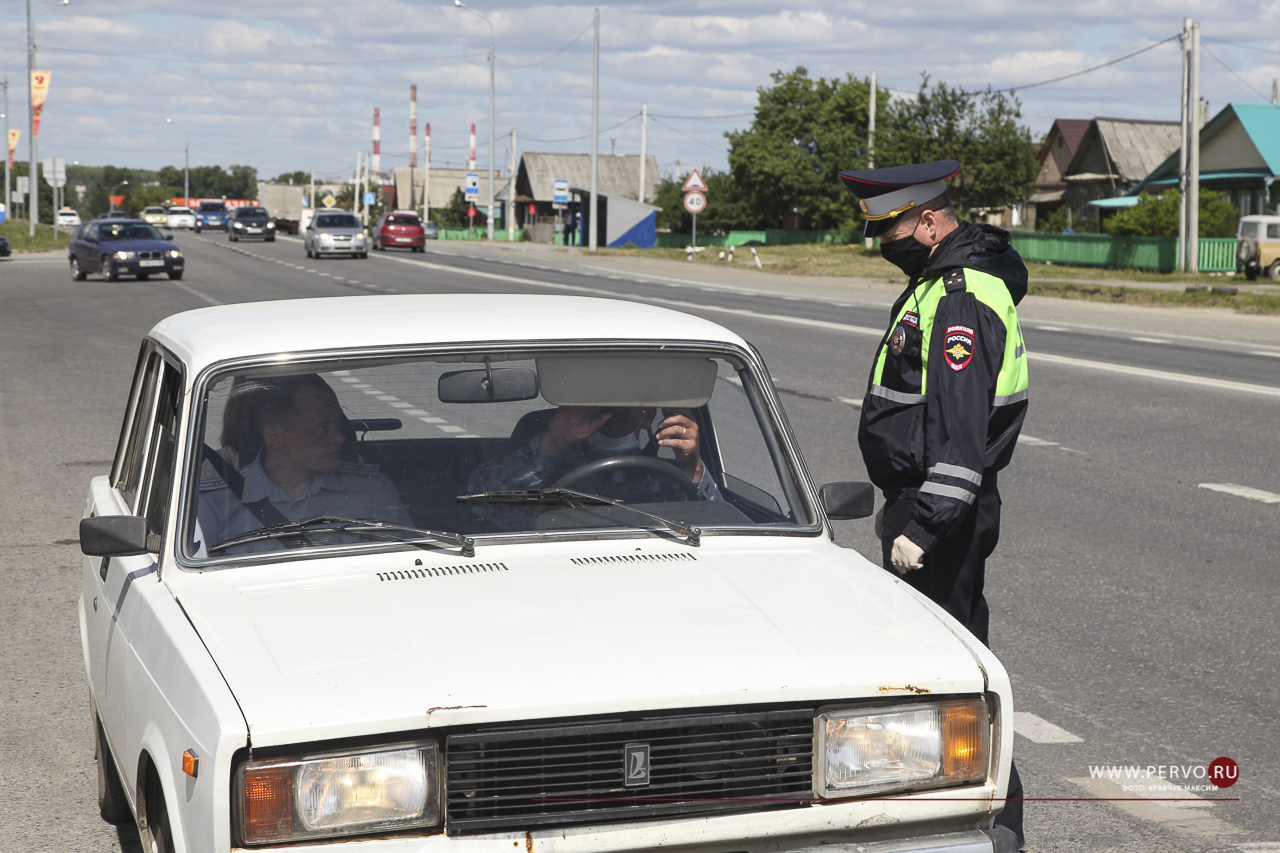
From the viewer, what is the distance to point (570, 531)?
3332 millimetres

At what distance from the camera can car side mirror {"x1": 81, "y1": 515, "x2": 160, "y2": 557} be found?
317 centimetres

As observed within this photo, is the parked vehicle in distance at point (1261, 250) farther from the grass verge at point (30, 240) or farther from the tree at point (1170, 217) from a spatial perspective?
the grass verge at point (30, 240)

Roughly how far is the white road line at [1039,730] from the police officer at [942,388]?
961 millimetres

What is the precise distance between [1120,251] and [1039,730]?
4074cm

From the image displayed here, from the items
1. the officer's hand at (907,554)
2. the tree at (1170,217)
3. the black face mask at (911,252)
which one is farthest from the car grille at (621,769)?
the tree at (1170,217)

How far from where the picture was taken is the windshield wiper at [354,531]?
3205 mm

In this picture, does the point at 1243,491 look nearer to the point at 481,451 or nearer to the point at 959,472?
the point at 959,472

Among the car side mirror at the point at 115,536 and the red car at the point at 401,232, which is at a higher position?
the red car at the point at 401,232

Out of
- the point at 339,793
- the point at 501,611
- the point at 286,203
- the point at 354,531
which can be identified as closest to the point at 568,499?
the point at 354,531

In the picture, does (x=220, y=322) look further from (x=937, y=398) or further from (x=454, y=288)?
(x=454, y=288)

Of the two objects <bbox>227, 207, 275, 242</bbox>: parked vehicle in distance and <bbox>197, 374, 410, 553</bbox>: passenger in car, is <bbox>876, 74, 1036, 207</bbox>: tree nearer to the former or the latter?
<bbox>227, 207, 275, 242</bbox>: parked vehicle in distance

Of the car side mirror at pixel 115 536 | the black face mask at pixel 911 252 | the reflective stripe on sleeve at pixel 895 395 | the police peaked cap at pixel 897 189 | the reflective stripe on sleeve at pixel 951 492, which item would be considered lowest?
the car side mirror at pixel 115 536

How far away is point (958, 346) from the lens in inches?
143

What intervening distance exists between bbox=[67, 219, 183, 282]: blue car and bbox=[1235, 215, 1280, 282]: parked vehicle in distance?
87.9ft
